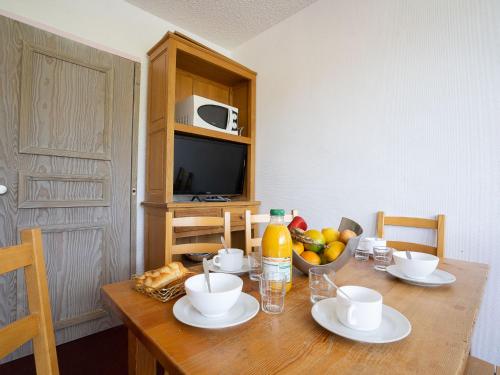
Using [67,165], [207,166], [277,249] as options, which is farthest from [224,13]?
[277,249]

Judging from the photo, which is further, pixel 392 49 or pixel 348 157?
pixel 348 157

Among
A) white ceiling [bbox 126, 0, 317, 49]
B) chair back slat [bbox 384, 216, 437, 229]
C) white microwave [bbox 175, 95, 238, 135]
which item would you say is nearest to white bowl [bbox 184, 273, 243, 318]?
chair back slat [bbox 384, 216, 437, 229]

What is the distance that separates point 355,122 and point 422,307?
1538mm

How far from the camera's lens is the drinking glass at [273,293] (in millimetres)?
639

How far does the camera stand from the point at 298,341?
0.51 m

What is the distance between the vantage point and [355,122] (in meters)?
1.94

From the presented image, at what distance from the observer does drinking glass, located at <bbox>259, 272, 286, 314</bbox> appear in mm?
639

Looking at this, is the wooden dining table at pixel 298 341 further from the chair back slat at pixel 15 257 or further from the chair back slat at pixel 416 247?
the chair back slat at pixel 416 247

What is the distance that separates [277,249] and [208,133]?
5.77ft

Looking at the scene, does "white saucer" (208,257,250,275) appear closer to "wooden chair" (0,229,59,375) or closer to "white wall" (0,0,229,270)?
"wooden chair" (0,229,59,375)

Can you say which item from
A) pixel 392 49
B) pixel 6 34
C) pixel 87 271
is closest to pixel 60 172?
pixel 87 271

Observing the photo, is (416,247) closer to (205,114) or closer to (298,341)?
(298,341)

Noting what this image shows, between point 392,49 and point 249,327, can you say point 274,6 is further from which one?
point 249,327

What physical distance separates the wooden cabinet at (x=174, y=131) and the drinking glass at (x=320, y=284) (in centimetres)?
106
